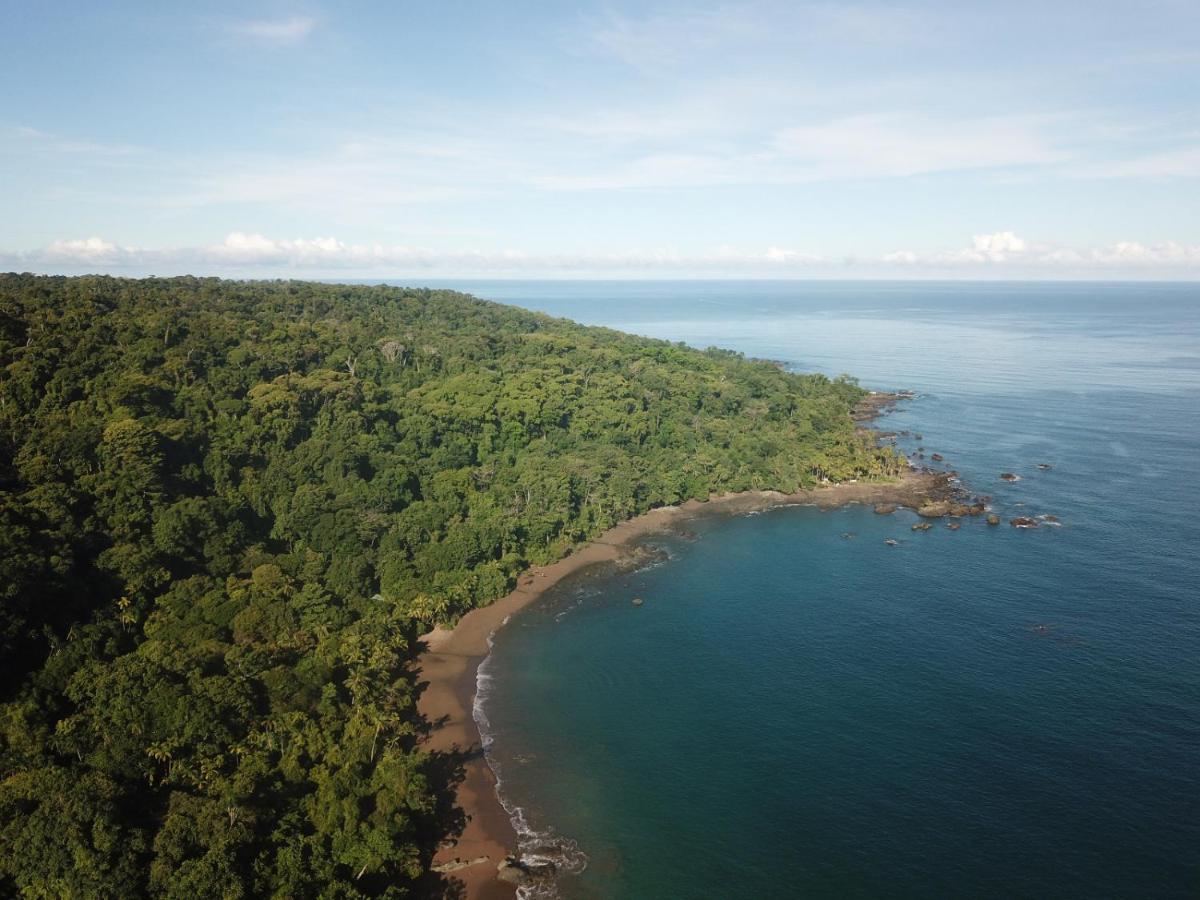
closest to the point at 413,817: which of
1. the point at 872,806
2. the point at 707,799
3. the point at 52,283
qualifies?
the point at 707,799

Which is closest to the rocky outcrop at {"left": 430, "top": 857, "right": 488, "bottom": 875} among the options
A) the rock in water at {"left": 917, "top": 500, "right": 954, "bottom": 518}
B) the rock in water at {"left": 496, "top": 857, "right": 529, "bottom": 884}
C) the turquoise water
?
the rock in water at {"left": 496, "top": 857, "right": 529, "bottom": 884}

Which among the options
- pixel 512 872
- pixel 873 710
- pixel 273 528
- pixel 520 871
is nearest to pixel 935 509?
pixel 873 710

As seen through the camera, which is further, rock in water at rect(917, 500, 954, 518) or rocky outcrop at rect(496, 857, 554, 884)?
rock in water at rect(917, 500, 954, 518)

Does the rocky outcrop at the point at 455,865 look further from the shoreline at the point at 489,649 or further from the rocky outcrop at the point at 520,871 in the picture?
the rocky outcrop at the point at 520,871

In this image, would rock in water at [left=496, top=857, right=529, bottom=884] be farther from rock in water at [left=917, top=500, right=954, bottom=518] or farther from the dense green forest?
rock in water at [left=917, top=500, right=954, bottom=518]

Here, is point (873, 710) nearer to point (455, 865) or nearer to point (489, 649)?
point (455, 865)

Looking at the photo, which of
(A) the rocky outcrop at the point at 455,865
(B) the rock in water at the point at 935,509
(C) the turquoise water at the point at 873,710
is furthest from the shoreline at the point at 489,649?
(C) the turquoise water at the point at 873,710
